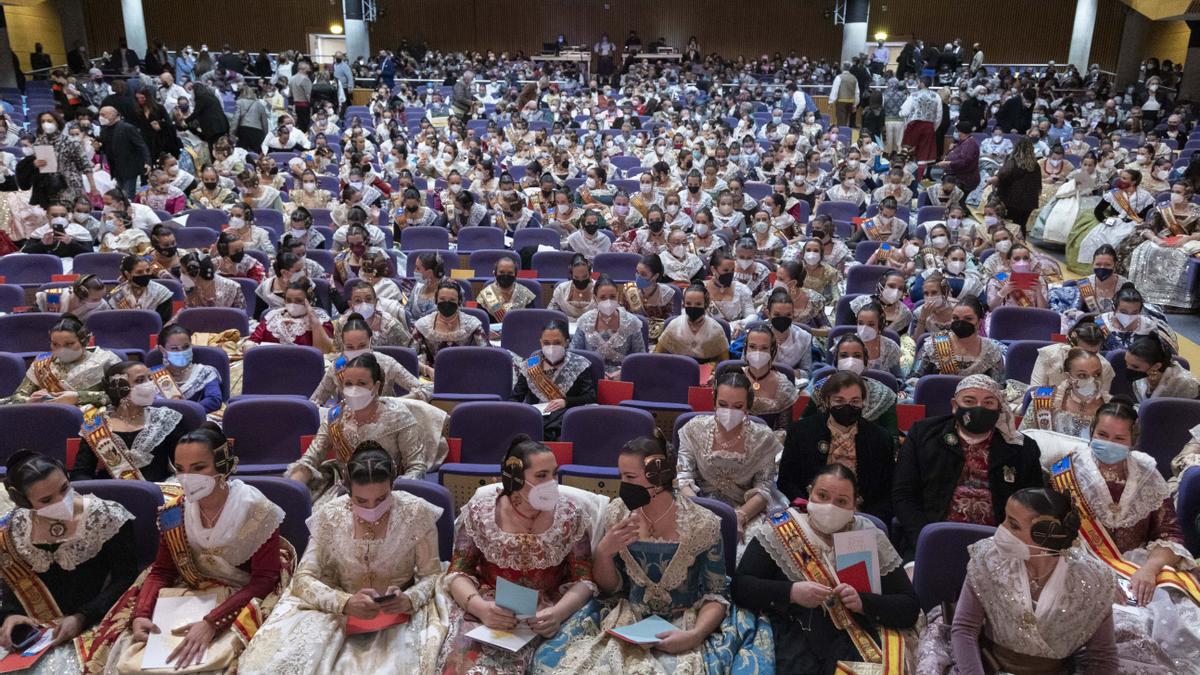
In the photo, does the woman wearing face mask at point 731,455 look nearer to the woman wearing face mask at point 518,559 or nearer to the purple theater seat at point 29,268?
the woman wearing face mask at point 518,559

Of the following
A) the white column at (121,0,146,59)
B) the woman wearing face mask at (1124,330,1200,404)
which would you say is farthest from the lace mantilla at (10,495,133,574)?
the white column at (121,0,146,59)

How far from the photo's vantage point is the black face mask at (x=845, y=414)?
3822 millimetres

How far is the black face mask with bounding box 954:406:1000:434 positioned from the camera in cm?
363

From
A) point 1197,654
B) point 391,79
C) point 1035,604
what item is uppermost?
point 391,79


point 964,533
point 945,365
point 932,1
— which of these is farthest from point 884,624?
point 932,1

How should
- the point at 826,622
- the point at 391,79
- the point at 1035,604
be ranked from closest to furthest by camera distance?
1. the point at 1035,604
2. the point at 826,622
3. the point at 391,79

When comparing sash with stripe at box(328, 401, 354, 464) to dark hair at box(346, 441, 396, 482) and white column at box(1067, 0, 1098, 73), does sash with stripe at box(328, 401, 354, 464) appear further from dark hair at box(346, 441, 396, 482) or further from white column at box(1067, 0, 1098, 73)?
white column at box(1067, 0, 1098, 73)

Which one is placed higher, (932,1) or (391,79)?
(932,1)

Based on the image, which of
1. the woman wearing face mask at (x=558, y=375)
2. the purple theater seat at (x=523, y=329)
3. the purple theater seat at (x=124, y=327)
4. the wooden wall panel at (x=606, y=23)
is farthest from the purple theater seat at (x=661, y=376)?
the wooden wall panel at (x=606, y=23)

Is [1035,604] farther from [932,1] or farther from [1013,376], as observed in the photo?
[932,1]

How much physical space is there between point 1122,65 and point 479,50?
16369 mm

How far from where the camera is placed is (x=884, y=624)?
9.87 ft

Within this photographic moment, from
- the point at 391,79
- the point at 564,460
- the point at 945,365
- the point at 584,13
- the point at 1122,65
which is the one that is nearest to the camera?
the point at 564,460

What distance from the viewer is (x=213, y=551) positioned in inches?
122
